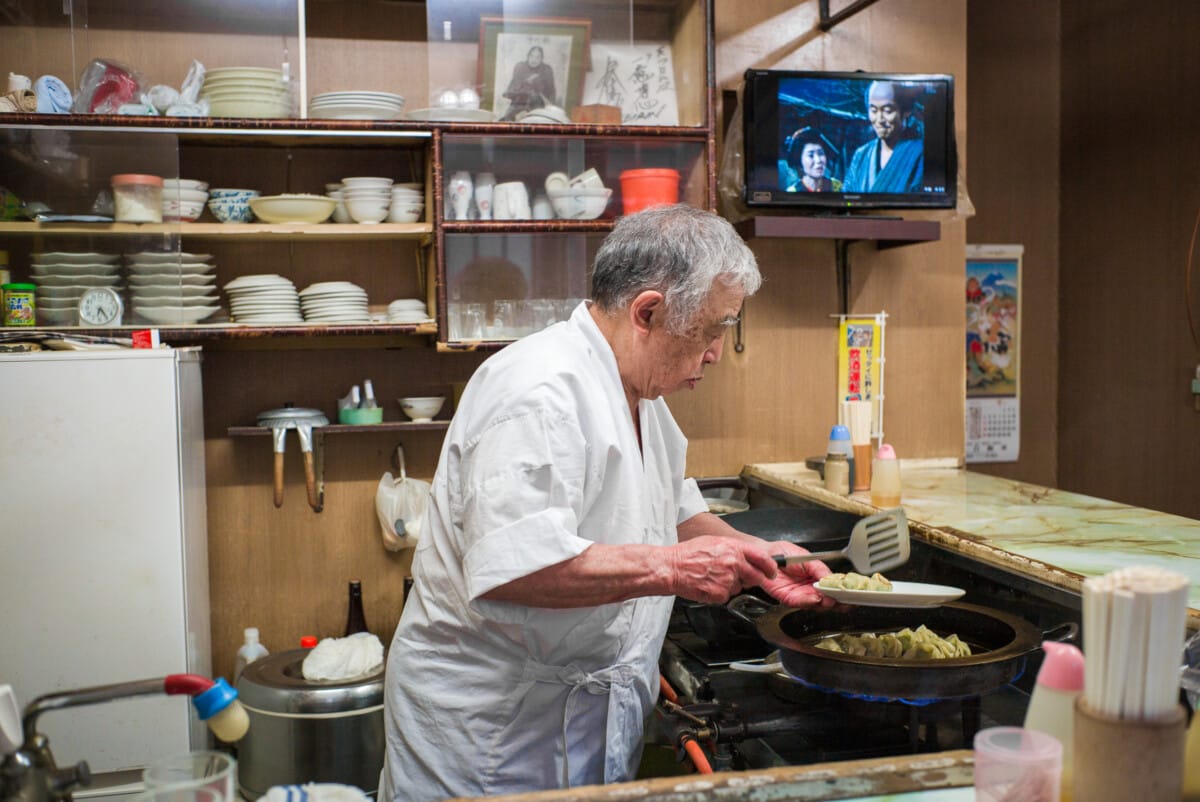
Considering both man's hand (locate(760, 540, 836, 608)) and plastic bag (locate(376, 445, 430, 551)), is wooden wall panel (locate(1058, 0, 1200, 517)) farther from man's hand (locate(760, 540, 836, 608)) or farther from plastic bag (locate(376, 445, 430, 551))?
plastic bag (locate(376, 445, 430, 551))

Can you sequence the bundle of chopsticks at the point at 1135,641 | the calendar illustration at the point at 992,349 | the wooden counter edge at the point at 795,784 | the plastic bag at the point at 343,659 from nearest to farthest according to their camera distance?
1. the bundle of chopsticks at the point at 1135,641
2. the wooden counter edge at the point at 795,784
3. the plastic bag at the point at 343,659
4. the calendar illustration at the point at 992,349

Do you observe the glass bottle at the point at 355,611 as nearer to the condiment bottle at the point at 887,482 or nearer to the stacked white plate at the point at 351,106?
the stacked white plate at the point at 351,106

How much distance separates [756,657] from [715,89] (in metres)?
1.88

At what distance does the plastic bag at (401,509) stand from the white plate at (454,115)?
42.1 inches

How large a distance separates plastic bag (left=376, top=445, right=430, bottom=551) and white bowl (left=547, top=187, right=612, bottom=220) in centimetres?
95

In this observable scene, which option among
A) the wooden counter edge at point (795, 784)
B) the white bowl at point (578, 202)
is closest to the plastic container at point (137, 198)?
the white bowl at point (578, 202)

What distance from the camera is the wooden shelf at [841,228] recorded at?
10.1 ft

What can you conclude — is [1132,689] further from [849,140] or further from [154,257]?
[154,257]

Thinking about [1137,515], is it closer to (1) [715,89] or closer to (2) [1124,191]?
(1) [715,89]

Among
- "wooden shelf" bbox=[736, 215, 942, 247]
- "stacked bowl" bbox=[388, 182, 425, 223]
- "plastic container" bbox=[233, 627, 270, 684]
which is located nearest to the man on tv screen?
"wooden shelf" bbox=[736, 215, 942, 247]

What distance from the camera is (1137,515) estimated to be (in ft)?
7.98

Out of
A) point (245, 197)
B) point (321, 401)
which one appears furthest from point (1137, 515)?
point (245, 197)

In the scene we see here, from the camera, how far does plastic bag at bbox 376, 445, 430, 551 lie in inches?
127

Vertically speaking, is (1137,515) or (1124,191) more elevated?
(1124,191)
